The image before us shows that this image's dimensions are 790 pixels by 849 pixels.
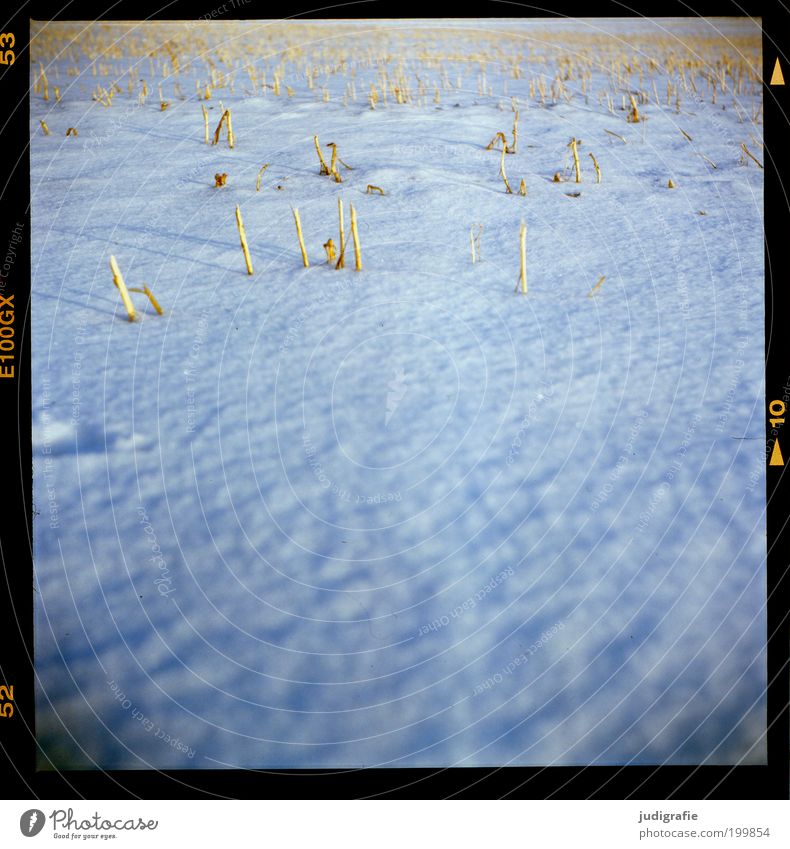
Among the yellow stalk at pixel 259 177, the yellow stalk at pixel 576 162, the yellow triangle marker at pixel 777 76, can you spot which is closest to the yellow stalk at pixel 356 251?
the yellow stalk at pixel 259 177

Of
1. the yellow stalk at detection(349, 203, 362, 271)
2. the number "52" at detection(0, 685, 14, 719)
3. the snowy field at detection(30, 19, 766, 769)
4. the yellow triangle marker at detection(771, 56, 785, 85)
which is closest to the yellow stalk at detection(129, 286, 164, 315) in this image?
the snowy field at detection(30, 19, 766, 769)

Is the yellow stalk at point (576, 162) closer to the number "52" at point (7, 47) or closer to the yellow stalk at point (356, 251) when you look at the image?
the yellow stalk at point (356, 251)

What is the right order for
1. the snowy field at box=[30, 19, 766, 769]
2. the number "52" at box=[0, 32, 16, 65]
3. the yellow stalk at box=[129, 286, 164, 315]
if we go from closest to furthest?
the snowy field at box=[30, 19, 766, 769]
the number "52" at box=[0, 32, 16, 65]
the yellow stalk at box=[129, 286, 164, 315]

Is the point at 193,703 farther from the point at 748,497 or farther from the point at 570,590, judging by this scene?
the point at 748,497

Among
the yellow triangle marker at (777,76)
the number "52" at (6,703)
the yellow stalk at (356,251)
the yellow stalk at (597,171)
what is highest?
the yellow triangle marker at (777,76)

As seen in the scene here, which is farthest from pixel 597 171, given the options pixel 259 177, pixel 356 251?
pixel 259 177

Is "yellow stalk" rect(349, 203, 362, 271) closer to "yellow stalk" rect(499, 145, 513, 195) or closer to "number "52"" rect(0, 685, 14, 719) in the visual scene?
"yellow stalk" rect(499, 145, 513, 195)
